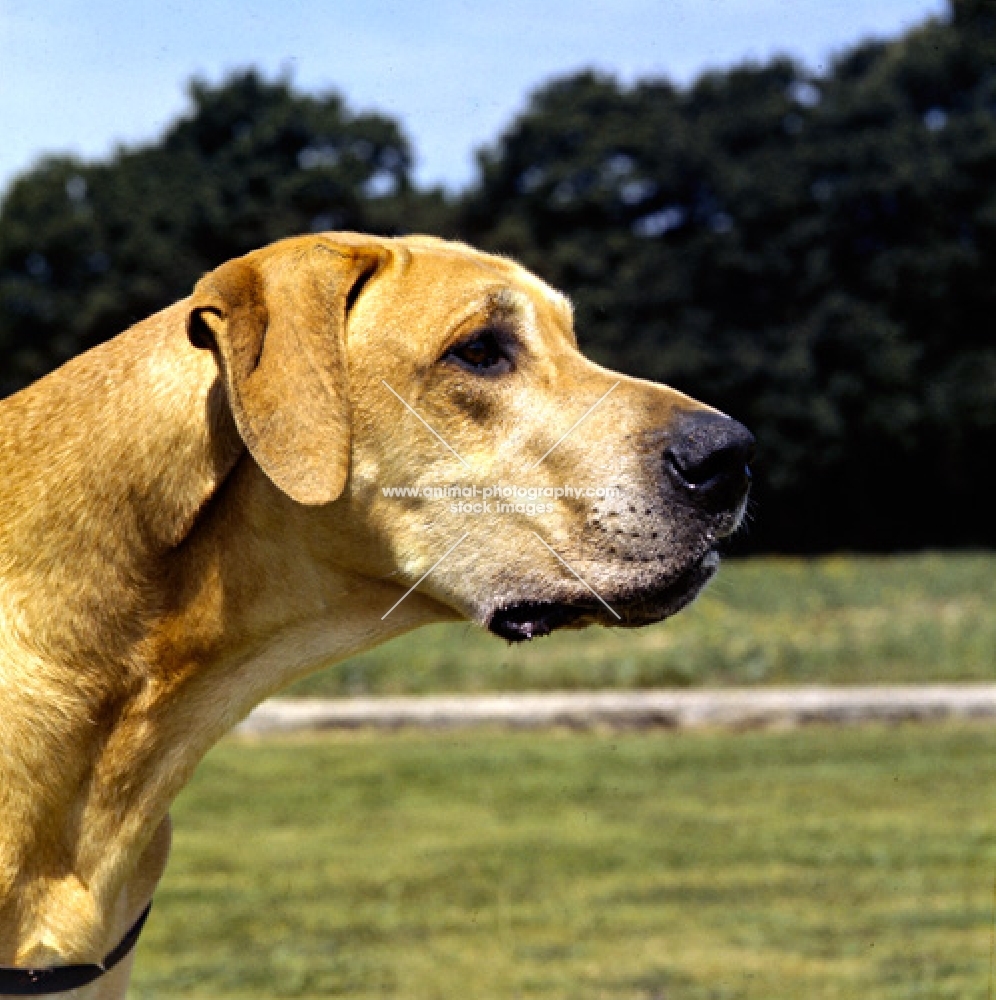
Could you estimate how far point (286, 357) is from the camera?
10.5ft

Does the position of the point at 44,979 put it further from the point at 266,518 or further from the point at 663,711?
the point at 663,711

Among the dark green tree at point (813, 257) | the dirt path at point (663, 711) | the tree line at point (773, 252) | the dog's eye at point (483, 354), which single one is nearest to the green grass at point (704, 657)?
the dirt path at point (663, 711)

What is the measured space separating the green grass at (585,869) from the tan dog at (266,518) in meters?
3.34

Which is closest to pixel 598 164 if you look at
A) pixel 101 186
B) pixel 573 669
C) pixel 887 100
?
pixel 887 100

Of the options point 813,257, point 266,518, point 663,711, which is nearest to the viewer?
point 266,518

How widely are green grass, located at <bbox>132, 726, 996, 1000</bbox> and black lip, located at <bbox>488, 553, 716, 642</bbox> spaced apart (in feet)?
10.9

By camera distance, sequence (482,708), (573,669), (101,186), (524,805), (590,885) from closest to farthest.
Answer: (590,885), (524,805), (482,708), (573,669), (101,186)

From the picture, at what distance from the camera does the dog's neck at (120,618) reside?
3.22 m

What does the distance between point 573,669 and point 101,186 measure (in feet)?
108

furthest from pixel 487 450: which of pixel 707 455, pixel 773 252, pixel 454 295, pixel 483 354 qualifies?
pixel 773 252

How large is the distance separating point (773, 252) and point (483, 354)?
40.6 metres

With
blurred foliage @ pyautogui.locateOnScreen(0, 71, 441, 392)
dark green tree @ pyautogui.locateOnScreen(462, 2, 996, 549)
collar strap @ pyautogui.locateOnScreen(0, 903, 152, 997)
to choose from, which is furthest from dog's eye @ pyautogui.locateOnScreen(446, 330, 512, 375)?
dark green tree @ pyautogui.locateOnScreen(462, 2, 996, 549)

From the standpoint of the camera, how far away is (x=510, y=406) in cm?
342

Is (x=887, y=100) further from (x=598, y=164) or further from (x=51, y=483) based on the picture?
(x=51, y=483)
